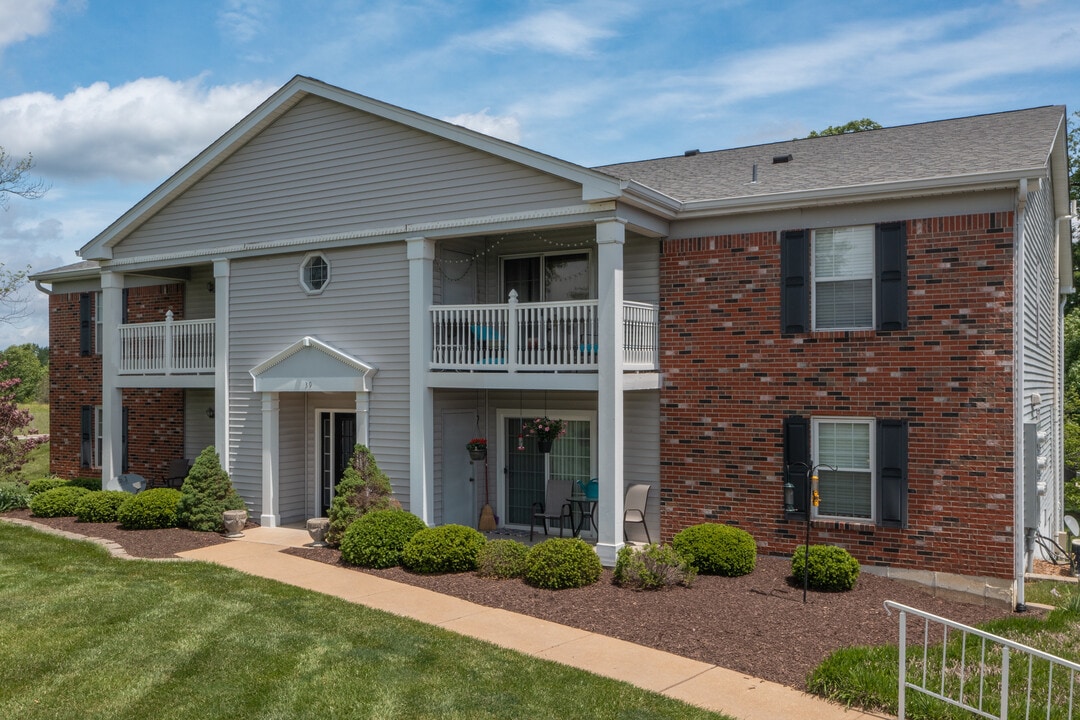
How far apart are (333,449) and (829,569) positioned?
912cm

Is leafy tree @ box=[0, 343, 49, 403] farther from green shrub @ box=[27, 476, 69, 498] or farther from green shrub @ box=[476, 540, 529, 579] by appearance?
green shrub @ box=[476, 540, 529, 579]

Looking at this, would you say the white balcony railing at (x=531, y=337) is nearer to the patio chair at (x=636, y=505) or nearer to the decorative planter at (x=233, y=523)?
the patio chair at (x=636, y=505)

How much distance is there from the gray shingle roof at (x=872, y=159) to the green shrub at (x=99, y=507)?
10820 millimetres

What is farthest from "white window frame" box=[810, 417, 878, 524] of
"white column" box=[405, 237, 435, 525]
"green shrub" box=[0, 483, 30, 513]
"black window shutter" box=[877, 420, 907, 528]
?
"green shrub" box=[0, 483, 30, 513]

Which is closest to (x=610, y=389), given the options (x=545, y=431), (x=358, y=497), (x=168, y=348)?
(x=545, y=431)

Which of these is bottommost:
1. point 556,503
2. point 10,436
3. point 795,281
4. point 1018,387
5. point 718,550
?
point 718,550

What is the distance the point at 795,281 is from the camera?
12055 mm

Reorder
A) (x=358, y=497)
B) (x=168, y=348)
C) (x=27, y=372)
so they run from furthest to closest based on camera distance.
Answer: (x=27, y=372) → (x=168, y=348) → (x=358, y=497)

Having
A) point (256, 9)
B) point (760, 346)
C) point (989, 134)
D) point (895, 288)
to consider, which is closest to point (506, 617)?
point (760, 346)

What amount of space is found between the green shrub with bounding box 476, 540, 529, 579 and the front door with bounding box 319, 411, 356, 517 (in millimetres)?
4919

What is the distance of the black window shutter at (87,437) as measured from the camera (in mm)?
20578

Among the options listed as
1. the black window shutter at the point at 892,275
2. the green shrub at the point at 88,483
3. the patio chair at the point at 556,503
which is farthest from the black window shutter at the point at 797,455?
the green shrub at the point at 88,483

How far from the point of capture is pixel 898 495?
1127 cm

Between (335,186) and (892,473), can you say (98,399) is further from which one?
(892,473)
